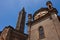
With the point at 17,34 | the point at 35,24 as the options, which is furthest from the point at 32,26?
the point at 17,34

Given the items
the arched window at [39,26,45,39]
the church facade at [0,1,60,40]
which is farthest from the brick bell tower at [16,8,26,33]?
the arched window at [39,26,45,39]

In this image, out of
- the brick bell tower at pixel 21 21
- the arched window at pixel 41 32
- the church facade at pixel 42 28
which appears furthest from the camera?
the brick bell tower at pixel 21 21

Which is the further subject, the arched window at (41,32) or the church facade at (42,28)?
the arched window at (41,32)

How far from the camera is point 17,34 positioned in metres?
23.5

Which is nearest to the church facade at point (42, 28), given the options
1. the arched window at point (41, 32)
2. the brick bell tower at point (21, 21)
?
the arched window at point (41, 32)

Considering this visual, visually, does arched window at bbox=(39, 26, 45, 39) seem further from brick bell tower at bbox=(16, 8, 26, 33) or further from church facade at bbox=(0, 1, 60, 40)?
brick bell tower at bbox=(16, 8, 26, 33)

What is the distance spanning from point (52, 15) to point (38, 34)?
4255 millimetres

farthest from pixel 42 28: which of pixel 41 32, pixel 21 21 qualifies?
pixel 21 21

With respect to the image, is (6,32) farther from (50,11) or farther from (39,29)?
(50,11)

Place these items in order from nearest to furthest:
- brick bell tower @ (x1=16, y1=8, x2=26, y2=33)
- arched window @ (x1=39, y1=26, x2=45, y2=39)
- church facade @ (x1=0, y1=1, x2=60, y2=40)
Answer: church facade @ (x1=0, y1=1, x2=60, y2=40) → arched window @ (x1=39, y1=26, x2=45, y2=39) → brick bell tower @ (x1=16, y1=8, x2=26, y2=33)

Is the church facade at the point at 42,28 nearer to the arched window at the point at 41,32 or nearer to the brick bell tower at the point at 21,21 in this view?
the arched window at the point at 41,32

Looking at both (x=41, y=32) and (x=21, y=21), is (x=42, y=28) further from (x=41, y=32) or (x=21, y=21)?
(x=21, y=21)

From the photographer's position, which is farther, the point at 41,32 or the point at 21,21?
the point at 21,21

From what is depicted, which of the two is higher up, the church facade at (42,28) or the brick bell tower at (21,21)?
the brick bell tower at (21,21)
